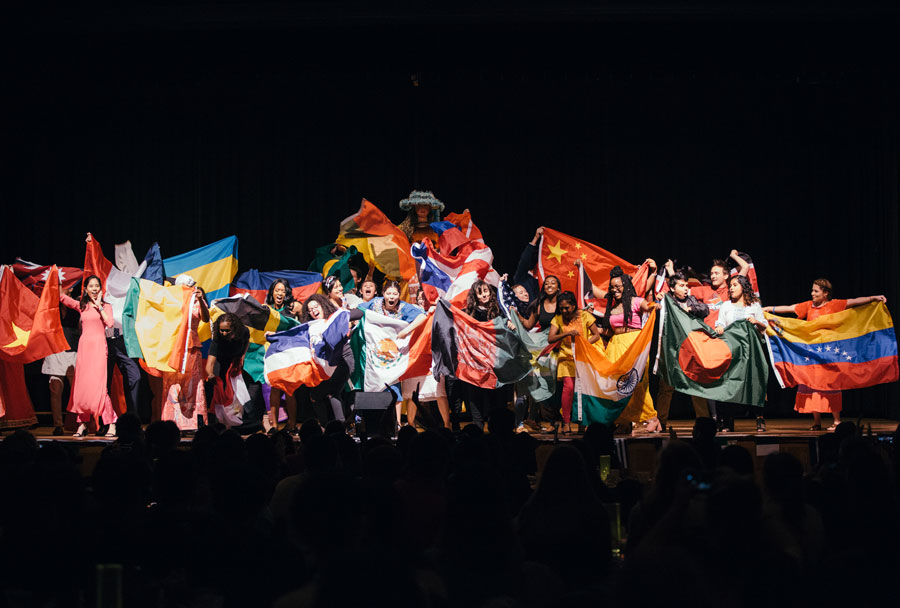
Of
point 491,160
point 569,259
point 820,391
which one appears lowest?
point 820,391

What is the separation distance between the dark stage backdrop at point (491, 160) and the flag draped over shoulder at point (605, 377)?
3469 mm

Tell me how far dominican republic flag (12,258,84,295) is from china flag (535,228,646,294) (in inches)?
213

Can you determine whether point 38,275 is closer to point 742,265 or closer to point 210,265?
point 210,265

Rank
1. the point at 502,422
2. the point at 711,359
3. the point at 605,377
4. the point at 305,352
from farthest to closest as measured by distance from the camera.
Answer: the point at 305,352, the point at 711,359, the point at 605,377, the point at 502,422

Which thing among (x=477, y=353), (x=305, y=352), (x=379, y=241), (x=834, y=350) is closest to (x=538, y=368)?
(x=477, y=353)

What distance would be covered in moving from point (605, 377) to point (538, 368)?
2.43ft

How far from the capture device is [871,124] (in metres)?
11.5

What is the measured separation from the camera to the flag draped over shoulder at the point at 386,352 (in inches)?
355

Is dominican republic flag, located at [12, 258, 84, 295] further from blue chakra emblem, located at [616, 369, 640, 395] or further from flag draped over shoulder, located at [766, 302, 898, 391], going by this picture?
flag draped over shoulder, located at [766, 302, 898, 391]

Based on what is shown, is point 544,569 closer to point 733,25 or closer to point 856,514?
point 856,514

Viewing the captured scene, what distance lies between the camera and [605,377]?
28.3 feet

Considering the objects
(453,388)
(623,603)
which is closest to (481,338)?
(453,388)

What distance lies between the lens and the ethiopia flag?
8.77m

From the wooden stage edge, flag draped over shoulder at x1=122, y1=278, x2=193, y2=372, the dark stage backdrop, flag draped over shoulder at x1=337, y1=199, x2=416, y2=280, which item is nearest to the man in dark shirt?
the wooden stage edge
